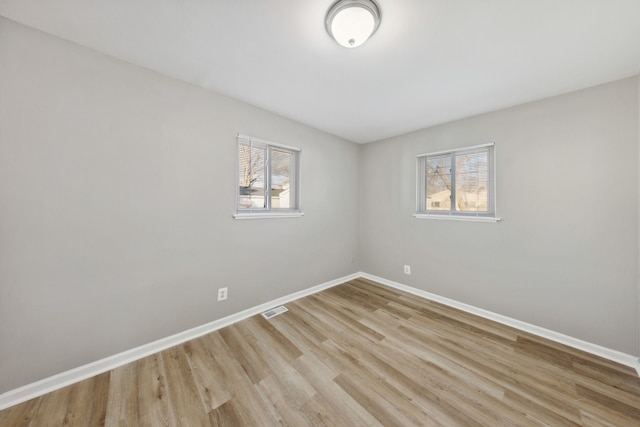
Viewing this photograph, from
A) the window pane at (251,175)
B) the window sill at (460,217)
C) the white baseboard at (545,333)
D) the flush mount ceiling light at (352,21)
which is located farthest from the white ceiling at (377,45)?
the white baseboard at (545,333)

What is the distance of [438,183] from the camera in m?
3.04

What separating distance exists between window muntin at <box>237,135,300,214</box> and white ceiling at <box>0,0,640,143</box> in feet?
1.92

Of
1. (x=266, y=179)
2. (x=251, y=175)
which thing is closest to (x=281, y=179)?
(x=266, y=179)

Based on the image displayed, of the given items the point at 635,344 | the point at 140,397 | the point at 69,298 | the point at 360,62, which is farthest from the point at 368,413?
the point at 360,62

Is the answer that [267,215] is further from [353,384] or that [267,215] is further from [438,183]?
[438,183]

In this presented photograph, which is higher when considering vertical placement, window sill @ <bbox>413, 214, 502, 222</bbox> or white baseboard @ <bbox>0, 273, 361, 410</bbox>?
window sill @ <bbox>413, 214, 502, 222</bbox>

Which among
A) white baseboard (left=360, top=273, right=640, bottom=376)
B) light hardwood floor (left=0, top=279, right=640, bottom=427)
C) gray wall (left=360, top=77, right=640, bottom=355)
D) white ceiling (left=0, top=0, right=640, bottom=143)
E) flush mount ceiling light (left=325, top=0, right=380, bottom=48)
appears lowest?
light hardwood floor (left=0, top=279, right=640, bottom=427)

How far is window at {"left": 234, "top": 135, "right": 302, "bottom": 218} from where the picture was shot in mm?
2492

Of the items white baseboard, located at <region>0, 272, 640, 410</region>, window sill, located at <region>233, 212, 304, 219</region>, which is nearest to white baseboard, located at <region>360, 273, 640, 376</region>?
white baseboard, located at <region>0, 272, 640, 410</region>

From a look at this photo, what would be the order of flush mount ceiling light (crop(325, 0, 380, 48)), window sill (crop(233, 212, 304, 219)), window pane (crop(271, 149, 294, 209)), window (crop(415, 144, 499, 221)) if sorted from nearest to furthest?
flush mount ceiling light (crop(325, 0, 380, 48)) → window sill (crop(233, 212, 304, 219)) → window (crop(415, 144, 499, 221)) → window pane (crop(271, 149, 294, 209))

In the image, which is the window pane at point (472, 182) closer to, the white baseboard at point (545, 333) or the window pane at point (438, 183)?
the window pane at point (438, 183)

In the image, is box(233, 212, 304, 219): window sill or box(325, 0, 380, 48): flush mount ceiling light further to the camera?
box(233, 212, 304, 219): window sill

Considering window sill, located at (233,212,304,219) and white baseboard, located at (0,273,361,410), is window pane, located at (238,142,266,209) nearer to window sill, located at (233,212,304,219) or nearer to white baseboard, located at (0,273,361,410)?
window sill, located at (233,212,304,219)

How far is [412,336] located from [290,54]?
8.97 feet
